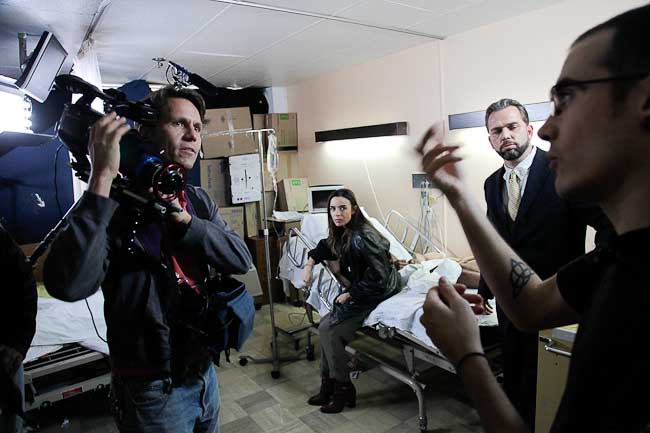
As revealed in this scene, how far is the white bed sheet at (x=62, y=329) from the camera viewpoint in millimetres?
2523

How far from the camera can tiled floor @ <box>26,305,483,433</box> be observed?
2479 millimetres

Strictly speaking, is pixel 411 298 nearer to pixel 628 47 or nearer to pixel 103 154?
pixel 103 154

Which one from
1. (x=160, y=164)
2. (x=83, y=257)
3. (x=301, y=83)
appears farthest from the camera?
(x=301, y=83)

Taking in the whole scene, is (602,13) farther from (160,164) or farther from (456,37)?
(160,164)

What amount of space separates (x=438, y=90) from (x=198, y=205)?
9.45ft

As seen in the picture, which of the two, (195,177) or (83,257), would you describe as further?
(195,177)

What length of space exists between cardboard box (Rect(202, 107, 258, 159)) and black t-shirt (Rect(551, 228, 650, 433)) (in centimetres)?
454

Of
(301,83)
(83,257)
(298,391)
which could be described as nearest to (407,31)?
(301,83)

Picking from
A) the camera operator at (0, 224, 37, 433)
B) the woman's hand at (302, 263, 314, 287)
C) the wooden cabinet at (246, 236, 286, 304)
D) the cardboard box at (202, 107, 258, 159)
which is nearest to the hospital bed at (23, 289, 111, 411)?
the camera operator at (0, 224, 37, 433)

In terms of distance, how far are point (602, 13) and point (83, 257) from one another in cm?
307

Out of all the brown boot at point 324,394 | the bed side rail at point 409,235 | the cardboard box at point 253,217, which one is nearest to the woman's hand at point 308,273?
the brown boot at point 324,394

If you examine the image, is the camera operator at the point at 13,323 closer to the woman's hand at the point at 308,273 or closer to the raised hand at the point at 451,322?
the raised hand at the point at 451,322

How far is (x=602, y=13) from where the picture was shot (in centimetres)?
257

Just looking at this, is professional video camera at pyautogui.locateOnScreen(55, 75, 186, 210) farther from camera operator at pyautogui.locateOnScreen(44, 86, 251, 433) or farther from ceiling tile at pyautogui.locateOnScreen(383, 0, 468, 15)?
ceiling tile at pyautogui.locateOnScreen(383, 0, 468, 15)
